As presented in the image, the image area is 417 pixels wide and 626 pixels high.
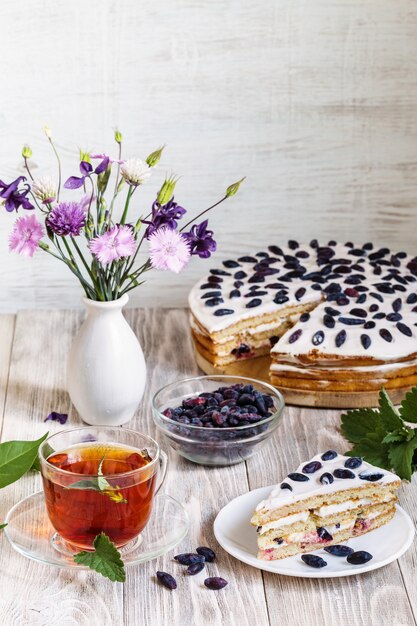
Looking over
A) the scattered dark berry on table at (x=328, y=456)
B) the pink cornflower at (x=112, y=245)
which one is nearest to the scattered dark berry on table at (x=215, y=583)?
the scattered dark berry on table at (x=328, y=456)

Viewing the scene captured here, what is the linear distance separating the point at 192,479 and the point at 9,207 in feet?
2.35

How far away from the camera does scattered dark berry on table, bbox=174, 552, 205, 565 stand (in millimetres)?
1900

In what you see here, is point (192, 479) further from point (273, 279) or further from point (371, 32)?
point (371, 32)

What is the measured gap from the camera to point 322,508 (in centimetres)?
197

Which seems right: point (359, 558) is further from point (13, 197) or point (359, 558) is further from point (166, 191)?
point (13, 197)

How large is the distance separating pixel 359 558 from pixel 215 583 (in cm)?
27

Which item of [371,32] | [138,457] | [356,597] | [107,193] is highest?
[371,32]

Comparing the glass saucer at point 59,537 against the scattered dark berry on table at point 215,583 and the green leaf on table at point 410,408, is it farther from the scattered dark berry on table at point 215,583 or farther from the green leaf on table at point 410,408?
the green leaf on table at point 410,408

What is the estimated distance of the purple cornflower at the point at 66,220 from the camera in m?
2.13

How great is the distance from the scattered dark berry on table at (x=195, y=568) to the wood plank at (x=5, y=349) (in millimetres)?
789

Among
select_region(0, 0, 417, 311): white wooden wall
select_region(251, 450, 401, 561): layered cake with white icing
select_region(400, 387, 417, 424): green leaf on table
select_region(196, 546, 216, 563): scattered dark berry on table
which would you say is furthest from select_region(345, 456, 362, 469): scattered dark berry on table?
select_region(0, 0, 417, 311): white wooden wall

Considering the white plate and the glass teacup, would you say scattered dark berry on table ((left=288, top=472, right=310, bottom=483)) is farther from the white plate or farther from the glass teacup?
the glass teacup

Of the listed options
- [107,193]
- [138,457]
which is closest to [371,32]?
[107,193]

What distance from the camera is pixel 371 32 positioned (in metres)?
3.07
